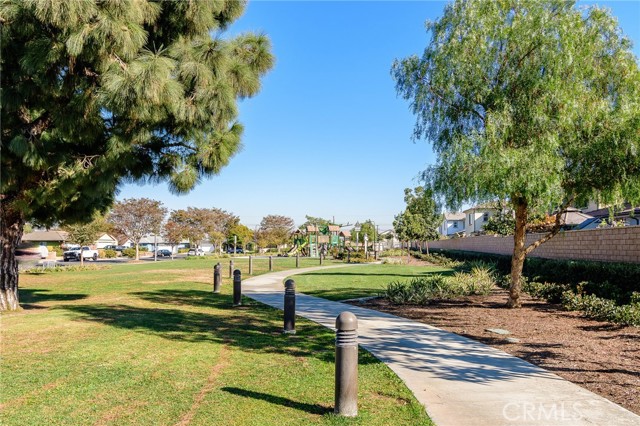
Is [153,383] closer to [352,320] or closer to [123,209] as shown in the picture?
[352,320]

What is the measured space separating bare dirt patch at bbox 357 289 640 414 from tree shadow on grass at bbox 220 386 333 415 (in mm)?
3013

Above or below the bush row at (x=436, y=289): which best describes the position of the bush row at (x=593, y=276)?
above

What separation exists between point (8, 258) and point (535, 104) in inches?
487

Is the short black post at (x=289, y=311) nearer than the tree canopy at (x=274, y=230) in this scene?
Yes

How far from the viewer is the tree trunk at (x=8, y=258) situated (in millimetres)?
11125

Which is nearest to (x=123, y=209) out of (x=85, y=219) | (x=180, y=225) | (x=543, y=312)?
(x=180, y=225)

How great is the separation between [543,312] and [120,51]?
9.90m

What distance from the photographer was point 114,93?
730 cm

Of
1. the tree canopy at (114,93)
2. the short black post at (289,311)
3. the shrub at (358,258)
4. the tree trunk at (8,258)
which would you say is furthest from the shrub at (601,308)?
the shrub at (358,258)

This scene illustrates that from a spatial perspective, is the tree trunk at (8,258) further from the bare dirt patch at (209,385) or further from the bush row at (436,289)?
the bush row at (436,289)

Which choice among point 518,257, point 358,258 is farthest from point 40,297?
point 358,258

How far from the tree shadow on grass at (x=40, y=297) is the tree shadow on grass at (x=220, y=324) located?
166 cm

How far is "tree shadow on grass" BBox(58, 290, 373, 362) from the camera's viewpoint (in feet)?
24.4

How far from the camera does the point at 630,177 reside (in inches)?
371
